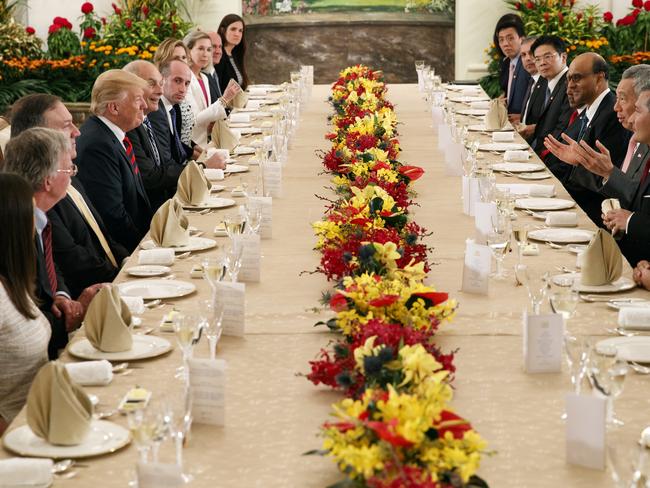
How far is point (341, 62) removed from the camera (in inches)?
578

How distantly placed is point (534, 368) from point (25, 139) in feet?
6.34

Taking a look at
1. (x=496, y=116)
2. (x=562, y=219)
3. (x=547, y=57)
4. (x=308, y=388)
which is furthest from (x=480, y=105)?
(x=308, y=388)

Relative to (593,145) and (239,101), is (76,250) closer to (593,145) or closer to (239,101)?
(593,145)

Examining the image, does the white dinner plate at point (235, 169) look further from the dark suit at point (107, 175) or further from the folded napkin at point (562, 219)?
the folded napkin at point (562, 219)

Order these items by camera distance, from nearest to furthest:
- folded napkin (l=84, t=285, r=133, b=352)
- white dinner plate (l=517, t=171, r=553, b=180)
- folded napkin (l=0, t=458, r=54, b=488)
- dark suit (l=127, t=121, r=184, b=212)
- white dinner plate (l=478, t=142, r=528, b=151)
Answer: folded napkin (l=0, t=458, r=54, b=488) < folded napkin (l=84, t=285, r=133, b=352) < white dinner plate (l=517, t=171, r=553, b=180) < dark suit (l=127, t=121, r=184, b=212) < white dinner plate (l=478, t=142, r=528, b=151)

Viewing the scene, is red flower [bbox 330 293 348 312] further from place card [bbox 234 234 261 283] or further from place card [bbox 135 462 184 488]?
place card [bbox 135 462 184 488]

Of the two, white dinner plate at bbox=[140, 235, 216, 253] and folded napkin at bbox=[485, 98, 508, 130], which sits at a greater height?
folded napkin at bbox=[485, 98, 508, 130]

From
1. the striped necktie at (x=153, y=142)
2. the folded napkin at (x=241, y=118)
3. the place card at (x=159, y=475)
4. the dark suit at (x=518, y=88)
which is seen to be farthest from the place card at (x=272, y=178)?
the dark suit at (x=518, y=88)

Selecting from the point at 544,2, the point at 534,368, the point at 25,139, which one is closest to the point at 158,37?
the point at 544,2

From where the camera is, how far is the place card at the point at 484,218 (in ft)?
13.0

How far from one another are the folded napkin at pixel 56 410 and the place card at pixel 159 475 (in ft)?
1.51

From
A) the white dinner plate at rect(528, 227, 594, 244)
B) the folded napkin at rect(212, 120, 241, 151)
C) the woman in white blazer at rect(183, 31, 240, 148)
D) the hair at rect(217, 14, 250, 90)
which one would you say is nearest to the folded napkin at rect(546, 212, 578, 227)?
the white dinner plate at rect(528, 227, 594, 244)

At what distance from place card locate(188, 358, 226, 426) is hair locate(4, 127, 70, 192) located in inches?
63.4

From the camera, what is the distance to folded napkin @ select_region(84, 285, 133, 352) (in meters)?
2.87
